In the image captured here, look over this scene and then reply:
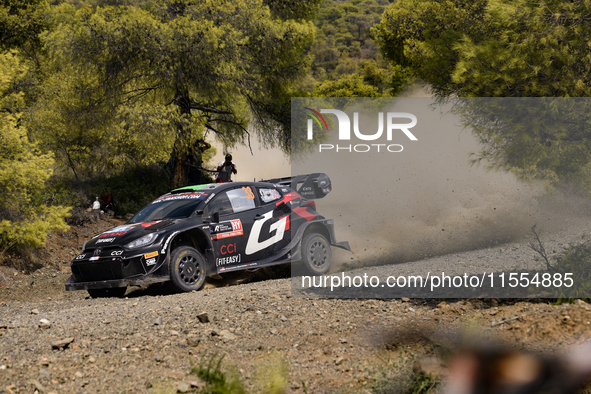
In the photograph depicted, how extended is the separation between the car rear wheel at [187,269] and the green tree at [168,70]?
812cm

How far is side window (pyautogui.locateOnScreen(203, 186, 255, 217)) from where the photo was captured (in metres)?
8.02

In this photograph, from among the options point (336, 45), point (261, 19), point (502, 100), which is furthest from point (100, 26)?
point (336, 45)

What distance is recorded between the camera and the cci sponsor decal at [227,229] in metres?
7.79

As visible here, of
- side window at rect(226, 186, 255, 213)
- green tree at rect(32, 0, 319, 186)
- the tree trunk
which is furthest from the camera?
the tree trunk

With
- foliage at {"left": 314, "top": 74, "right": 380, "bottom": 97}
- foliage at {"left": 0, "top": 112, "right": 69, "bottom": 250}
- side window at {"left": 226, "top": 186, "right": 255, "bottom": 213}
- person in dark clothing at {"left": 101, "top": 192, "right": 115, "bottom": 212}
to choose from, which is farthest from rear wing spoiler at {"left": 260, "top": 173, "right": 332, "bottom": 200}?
foliage at {"left": 314, "top": 74, "right": 380, "bottom": 97}

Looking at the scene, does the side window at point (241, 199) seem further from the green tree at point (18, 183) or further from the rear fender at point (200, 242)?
the green tree at point (18, 183)

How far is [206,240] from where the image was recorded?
7.71 metres

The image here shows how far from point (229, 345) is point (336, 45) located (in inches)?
3225

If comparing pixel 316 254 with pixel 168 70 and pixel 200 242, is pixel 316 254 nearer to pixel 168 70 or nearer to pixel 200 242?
pixel 200 242

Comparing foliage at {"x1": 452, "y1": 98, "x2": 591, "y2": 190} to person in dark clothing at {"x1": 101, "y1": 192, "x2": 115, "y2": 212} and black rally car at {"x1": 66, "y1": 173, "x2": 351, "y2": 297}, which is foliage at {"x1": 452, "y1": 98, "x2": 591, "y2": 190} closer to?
black rally car at {"x1": 66, "y1": 173, "x2": 351, "y2": 297}

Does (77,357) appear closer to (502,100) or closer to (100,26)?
(502,100)

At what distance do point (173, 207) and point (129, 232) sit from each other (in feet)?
3.07

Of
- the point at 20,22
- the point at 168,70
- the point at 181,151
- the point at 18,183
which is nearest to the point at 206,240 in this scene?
the point at 18,183

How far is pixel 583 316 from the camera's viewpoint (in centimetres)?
496
